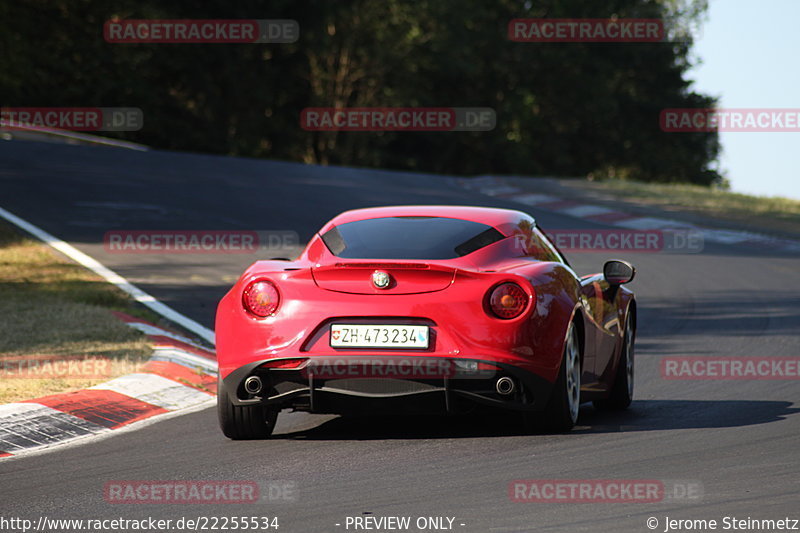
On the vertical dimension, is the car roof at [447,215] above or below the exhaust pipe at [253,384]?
above

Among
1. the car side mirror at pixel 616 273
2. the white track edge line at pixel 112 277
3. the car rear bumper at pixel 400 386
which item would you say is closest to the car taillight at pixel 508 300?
the car rear bumper at pixel 400 386

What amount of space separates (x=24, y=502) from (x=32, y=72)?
40230mm

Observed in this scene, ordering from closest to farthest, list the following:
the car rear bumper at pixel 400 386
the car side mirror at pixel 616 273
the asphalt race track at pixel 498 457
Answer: the asphalt race track at pixel 498 457
the car rear bumper at pixel 400 386
the car side mirror at pixel 616 273

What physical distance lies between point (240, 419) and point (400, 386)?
3.40ft

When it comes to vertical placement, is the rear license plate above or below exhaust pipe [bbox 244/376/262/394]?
above

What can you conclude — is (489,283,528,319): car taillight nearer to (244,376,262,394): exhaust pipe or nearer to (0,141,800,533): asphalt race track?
(0,141,800,533): asphalt race track

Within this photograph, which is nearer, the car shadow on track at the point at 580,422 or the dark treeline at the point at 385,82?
the car shadow on track at the point at 580,422

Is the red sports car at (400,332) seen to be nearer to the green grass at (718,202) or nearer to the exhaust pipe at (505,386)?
the exhaust pipe at (505,386)

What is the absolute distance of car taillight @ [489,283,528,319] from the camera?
6.68m

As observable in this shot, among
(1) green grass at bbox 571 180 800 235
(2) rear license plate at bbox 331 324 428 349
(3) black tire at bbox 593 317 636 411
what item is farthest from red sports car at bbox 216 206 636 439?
(1) green grass at bbox 571 180 800 235

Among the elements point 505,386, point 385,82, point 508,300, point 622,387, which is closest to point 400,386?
point 505,386

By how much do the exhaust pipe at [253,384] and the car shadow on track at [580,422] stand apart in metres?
0.52

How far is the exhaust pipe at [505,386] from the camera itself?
6645mm

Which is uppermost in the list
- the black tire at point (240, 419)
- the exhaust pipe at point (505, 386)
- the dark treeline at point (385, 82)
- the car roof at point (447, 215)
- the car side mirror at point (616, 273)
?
the dark treeline at point (385, 82)
